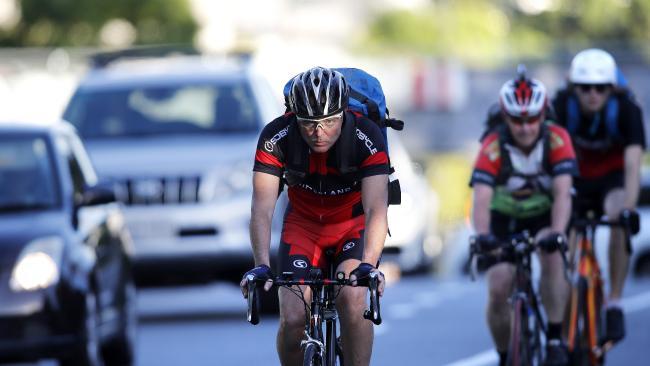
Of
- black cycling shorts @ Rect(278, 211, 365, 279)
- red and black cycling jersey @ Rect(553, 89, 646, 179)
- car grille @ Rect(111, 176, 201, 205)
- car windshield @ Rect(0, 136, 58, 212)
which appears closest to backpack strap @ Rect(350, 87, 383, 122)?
black cycling shorts @ Rect(278, 211, 365, 279)

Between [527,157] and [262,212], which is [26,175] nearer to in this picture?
[527,157]

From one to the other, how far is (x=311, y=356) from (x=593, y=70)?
14.7 ft

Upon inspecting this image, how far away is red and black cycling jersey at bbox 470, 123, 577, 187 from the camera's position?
10422 millimetres

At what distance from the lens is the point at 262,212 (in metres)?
8.18

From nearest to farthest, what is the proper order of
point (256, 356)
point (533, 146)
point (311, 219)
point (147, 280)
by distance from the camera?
point (311, 219)
point (533, 146)
point (256, 356)
point (147, 280)

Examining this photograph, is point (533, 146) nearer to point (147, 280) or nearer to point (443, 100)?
point (147, 280)

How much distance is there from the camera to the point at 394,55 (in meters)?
55.2

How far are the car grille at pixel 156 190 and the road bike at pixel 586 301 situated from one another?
15.5 ft

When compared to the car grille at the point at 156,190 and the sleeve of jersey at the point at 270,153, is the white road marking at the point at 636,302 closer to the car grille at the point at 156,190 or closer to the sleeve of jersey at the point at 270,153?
the car grille at the point at 156,190

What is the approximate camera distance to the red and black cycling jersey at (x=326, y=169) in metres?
8.26

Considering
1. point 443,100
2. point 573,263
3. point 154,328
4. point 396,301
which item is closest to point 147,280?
point 154,328

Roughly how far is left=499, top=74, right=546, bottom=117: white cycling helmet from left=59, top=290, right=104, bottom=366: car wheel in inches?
122

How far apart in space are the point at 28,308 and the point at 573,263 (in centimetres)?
345

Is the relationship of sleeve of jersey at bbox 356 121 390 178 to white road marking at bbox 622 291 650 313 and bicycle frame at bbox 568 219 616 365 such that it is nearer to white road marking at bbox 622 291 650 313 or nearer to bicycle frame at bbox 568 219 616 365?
bicycle frame at bbox 568 219 616 365
